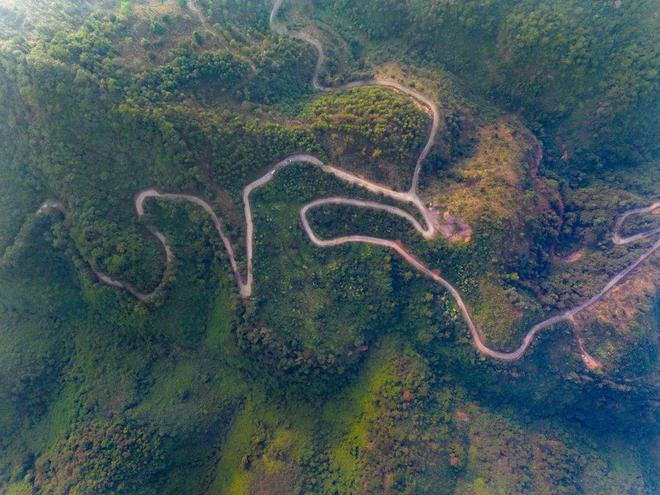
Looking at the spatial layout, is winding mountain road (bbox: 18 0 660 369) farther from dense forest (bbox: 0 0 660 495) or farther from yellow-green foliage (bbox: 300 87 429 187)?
yellow-green foliage (bbox: 300 87 429 187)

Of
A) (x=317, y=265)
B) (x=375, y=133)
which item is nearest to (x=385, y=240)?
(x=317, y=265)

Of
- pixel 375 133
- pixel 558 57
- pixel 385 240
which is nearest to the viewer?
pixel 375 133

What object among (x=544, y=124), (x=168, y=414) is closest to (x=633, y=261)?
(x=544, y=124)

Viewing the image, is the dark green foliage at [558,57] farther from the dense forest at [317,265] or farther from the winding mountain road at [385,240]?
the winding mountain road at [385,240]

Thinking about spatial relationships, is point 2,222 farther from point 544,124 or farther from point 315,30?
point 544,124

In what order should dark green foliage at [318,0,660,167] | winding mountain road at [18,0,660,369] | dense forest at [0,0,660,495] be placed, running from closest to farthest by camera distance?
dense forest at [0,0,660,495]
winding mountain road at [18,0,660,369]
dark green foliage at [318,0,660,167]

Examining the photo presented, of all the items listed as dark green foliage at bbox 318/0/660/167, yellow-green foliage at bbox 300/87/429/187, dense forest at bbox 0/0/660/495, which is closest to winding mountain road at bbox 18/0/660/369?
dense forest at bbox 0/0/660/495

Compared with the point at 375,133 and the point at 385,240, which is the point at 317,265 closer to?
the point at 385,240

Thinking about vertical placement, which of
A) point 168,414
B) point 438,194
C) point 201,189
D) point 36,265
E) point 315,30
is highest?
point 315,30
